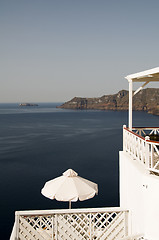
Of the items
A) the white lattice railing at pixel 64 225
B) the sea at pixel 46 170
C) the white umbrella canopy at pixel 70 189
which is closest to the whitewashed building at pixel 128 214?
the white lattice railing at pixel 64 225

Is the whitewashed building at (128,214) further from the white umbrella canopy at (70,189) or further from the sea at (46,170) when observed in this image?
the sea at (46,170)

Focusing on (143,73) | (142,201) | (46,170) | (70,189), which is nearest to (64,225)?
(70,189)

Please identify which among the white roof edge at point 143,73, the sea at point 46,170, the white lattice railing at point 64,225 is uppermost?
the white roof edge at point 143,73

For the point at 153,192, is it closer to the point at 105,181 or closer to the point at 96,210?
the point at 96,210

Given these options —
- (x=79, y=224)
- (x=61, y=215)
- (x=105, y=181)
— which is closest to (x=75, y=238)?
(x=79, y=224)

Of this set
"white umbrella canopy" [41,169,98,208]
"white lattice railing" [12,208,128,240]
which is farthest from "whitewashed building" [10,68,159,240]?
"white umbrella canopy" [41,169,98,208]

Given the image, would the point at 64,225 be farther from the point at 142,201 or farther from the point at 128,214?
the point at 142,201

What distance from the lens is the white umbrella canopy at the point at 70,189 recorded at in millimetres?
6230

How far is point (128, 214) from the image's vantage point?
648cm

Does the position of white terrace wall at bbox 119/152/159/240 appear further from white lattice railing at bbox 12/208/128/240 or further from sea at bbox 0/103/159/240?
sea at bbox 0/103/159/240

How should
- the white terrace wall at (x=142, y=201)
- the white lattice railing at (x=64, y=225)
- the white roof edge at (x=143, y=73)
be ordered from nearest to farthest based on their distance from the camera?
the white terrace wall at (x=142, y=201) < the white lattice railing at (x=64, y=225) < the white roof edge at (x=143, y=73)

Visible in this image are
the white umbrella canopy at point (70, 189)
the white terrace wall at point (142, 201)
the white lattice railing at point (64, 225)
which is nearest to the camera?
the white terrace wall at point (142, 201)

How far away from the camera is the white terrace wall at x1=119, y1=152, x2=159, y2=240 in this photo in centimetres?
496

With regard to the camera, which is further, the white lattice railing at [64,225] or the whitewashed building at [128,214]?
the white lattice railing at [64,225]
